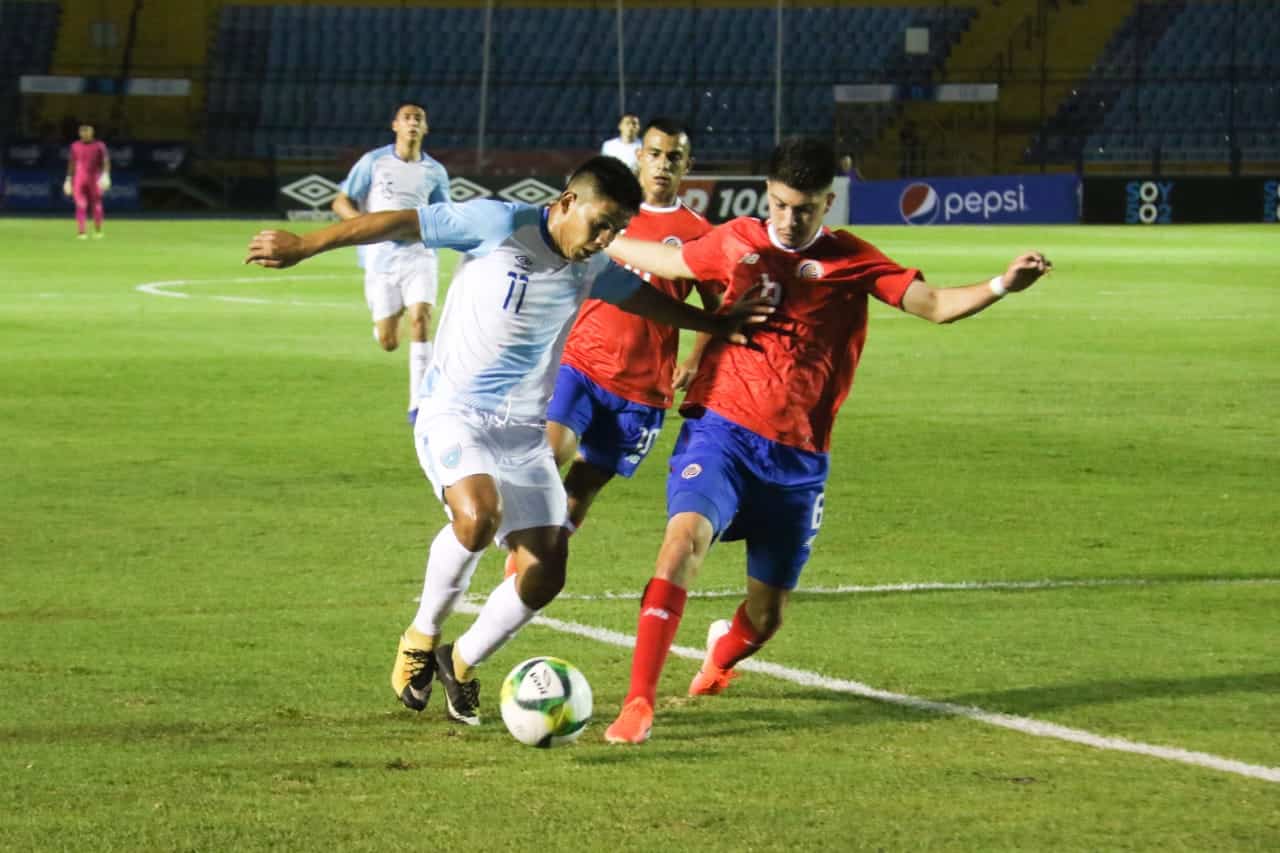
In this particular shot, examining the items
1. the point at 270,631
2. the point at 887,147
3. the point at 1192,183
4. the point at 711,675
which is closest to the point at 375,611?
the point at 270,631

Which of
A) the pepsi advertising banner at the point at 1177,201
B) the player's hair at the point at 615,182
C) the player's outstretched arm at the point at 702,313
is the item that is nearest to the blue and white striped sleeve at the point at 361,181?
the player's outstretched arm at the point at 702,313

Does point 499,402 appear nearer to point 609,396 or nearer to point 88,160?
point 609,396

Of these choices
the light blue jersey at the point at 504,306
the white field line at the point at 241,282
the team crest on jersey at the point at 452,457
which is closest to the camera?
the team crest on jersey at the point at 452,457

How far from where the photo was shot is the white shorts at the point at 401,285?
1680cm

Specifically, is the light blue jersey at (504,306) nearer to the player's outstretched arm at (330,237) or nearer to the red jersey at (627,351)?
the player's outstretched arm at (330,237)

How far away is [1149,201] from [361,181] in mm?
35191

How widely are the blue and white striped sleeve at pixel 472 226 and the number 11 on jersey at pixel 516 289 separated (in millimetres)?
132

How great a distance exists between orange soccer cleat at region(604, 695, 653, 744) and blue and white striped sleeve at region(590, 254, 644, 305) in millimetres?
1328

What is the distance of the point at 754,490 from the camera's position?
6.95 metres

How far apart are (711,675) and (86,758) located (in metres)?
2.06

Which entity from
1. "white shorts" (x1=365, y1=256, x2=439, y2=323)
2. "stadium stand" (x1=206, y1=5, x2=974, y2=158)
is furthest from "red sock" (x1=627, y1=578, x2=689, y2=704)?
"stadium stand" (x1=206, y1=5, x2=974, y2=158)

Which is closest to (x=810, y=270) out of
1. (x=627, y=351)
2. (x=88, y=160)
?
(x=627, y=351)

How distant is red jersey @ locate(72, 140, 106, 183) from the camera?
4121 cm

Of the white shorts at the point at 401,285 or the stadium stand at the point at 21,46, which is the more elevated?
the stadium stand at the point at 21,46
